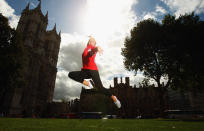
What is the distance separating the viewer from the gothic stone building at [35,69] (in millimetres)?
35866

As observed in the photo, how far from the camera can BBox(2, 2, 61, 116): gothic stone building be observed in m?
35.9

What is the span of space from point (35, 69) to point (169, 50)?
40315 mm

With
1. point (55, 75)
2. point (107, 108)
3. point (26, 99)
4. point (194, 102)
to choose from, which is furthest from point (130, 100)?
point (26, 99)

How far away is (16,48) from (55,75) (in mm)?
35743

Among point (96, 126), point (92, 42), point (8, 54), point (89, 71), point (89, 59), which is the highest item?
point (8, 54)

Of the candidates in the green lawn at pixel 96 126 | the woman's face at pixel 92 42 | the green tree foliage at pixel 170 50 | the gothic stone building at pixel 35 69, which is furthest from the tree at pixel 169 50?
the gothic stone building at pixel 35 69

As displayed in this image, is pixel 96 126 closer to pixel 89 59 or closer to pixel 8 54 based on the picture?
pixel 89 59

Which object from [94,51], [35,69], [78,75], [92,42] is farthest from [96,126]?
[35,69]

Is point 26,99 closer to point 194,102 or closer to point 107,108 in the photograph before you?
point 107,108

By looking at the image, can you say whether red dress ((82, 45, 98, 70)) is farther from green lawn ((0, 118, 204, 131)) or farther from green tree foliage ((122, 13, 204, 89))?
green tree foliage ((122, 13, 204, 89))

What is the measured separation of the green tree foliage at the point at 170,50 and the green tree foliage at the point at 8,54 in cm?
2061

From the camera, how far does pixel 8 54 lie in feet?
66.4

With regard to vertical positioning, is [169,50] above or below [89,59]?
above

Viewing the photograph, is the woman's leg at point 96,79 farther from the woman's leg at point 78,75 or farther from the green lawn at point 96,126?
the green lawn at point 96,126
